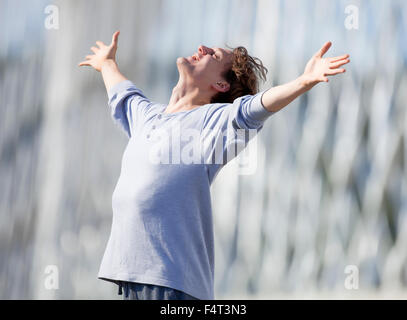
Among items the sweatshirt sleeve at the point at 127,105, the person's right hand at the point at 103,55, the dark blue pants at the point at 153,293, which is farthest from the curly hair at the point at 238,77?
the dark blue pants at the point at 153,293

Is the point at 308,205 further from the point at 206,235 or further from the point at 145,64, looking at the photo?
the point at 206,235

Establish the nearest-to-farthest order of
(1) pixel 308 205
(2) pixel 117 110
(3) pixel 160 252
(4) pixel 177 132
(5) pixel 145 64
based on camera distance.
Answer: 1. (3) pixel 160 252
2. (4) pixel 177 132
3. (2) pixel 117 110
4. (1) pixel 308 205
5. (5) pixel 145 64

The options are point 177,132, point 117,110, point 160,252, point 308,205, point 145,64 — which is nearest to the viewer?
point 160,252

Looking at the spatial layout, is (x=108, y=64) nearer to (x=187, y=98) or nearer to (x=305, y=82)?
(x=187, y=98)

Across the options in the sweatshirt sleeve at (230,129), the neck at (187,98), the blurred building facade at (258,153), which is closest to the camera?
the sweatshirt sleeve at (230,129)

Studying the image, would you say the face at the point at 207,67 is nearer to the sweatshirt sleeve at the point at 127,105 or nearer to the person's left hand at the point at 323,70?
the sweatshirt sleeve at the point at 127,105

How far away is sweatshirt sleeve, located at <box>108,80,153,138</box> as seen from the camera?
5.94 feet

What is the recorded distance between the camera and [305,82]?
143 cm

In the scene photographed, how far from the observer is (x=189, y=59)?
1870 millimetres

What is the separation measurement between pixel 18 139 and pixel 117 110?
2.05 m

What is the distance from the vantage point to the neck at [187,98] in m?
1.77

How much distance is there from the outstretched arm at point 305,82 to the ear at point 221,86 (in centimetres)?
38
